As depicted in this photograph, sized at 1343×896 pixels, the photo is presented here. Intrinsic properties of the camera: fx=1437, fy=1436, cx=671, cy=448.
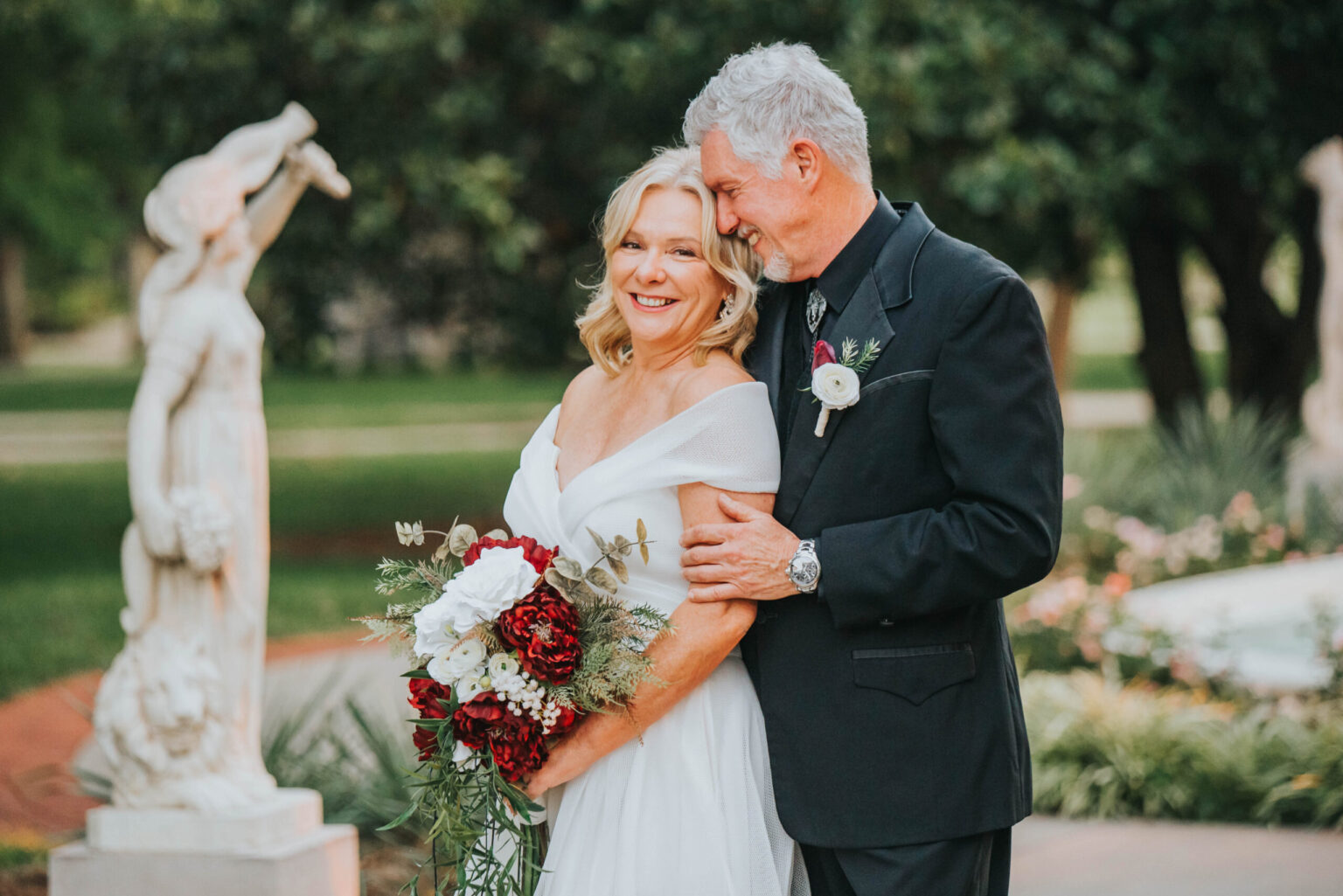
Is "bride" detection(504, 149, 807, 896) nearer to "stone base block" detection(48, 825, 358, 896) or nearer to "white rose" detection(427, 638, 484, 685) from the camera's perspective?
"white rose" detection(427, 638, 484, 685)

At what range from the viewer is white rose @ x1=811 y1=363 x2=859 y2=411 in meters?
2.62

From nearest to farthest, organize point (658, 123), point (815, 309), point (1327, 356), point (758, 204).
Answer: point (758, 204)
point (815, 309)
point (658, 123)
point (1327, 356)

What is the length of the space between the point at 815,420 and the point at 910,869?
2.80 feet

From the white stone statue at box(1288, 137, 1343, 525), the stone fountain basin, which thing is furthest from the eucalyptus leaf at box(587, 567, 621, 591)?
the white stone statue at box(1288, 137, 1343, 525)

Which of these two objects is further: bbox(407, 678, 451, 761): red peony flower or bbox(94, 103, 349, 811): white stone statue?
bbox(94, 103, 349, 811): white stone statue

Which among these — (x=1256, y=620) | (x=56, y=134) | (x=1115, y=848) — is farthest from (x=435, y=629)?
(x=56, y=134)

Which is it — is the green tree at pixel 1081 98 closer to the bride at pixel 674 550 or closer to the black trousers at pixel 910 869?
the bride at pixel 674 550

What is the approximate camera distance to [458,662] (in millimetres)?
2619

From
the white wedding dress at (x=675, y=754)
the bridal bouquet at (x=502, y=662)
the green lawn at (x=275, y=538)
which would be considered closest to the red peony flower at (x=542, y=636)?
the bridal bouquet at (x=502, y=662)

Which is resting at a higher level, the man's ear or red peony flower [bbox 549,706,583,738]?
the man's ear

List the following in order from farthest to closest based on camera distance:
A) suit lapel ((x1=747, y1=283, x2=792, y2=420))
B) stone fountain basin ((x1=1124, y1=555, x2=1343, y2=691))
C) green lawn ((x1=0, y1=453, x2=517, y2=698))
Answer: green lawn ((x1=0, y1=453, x2=517, y2=698)) < stone fountain basin ((x1=1124, y1=555, x2=1343, y2=691)) < suit lapel ((x1=747, y1=283, x2=792, y2=420))

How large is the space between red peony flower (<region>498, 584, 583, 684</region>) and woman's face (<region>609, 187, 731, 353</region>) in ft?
2.01

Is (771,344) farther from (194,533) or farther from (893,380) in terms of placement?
(194,533)

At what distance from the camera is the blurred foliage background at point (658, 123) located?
873 centimetres
